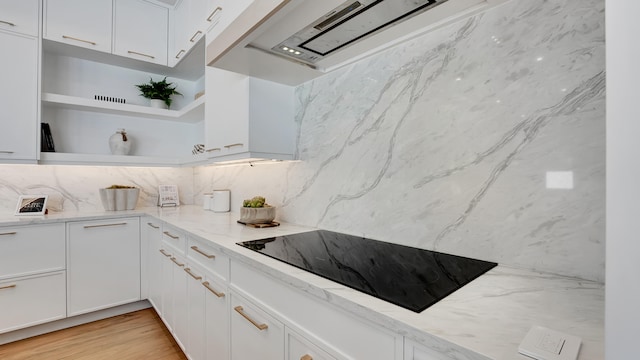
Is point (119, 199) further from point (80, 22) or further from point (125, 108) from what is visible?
point (80, 22)

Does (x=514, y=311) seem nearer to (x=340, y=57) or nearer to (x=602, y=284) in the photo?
(x=602, y=284)

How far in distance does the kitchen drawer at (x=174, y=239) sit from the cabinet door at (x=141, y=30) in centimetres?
166

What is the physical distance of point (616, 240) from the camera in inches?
13.3

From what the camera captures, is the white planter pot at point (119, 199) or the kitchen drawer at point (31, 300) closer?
the kitchen drawer at point (31, 300)

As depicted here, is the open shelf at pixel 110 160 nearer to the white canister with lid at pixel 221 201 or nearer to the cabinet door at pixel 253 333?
the white canister with lid at pixel 221 201

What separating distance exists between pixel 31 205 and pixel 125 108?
103 centimetres

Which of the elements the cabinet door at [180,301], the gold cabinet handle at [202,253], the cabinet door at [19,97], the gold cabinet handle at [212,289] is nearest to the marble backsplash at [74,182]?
the cabinet door at [19,97]

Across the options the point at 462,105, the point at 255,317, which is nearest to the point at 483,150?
the point at 462,105

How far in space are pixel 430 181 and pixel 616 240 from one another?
806 millimetres

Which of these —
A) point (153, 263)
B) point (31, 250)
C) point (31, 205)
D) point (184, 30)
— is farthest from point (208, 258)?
point (184, 30)

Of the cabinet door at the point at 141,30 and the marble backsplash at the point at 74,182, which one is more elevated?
the cabinet door at the point at 141,30

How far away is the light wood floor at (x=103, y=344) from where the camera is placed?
72.4 inches

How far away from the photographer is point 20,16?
2043 mm

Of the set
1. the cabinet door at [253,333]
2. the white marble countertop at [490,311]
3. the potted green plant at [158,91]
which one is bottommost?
the cabinet door at [253,333]
